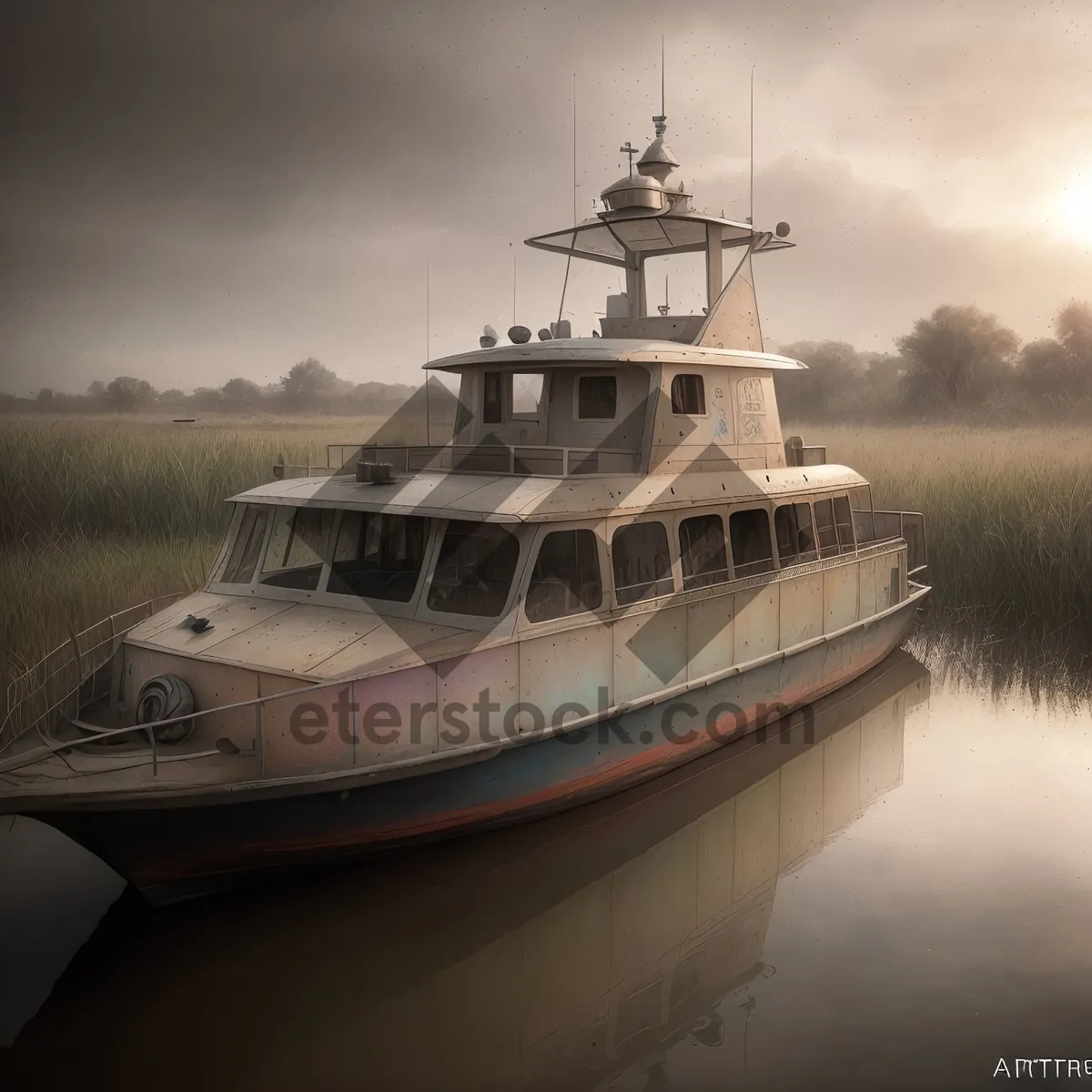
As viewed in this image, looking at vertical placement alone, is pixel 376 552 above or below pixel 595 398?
below

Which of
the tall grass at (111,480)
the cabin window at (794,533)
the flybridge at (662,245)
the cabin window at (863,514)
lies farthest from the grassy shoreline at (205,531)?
the flybridge at (662,245)

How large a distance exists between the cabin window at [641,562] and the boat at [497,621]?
27 mm

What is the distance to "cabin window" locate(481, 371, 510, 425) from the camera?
9406mm

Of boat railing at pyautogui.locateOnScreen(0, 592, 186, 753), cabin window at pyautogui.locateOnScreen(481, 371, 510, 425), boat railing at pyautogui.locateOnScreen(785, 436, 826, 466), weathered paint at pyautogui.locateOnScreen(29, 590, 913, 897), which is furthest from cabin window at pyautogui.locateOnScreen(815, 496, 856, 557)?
boat railing at pyautogui.locateOnScreen(0, 592, 186, 753)

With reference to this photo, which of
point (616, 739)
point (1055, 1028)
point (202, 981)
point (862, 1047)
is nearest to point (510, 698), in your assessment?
point (616, 739)

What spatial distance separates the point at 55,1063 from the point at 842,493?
916cm

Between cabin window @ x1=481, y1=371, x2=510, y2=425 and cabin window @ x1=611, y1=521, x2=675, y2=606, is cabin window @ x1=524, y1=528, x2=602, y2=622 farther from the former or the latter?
cabin window @ x1=481, y1=371, x2=510, y2=425

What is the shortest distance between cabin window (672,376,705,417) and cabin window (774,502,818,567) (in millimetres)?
1381

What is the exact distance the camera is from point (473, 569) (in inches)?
282

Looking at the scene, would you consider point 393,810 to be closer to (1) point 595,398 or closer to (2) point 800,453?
(1) point 595,398

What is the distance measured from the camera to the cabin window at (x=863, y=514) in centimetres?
1166

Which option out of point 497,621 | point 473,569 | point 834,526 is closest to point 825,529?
point 834,526

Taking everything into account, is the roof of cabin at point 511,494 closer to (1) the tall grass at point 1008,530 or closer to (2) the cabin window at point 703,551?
(2) the cabin window at point 703,551

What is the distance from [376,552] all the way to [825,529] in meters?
5.23
